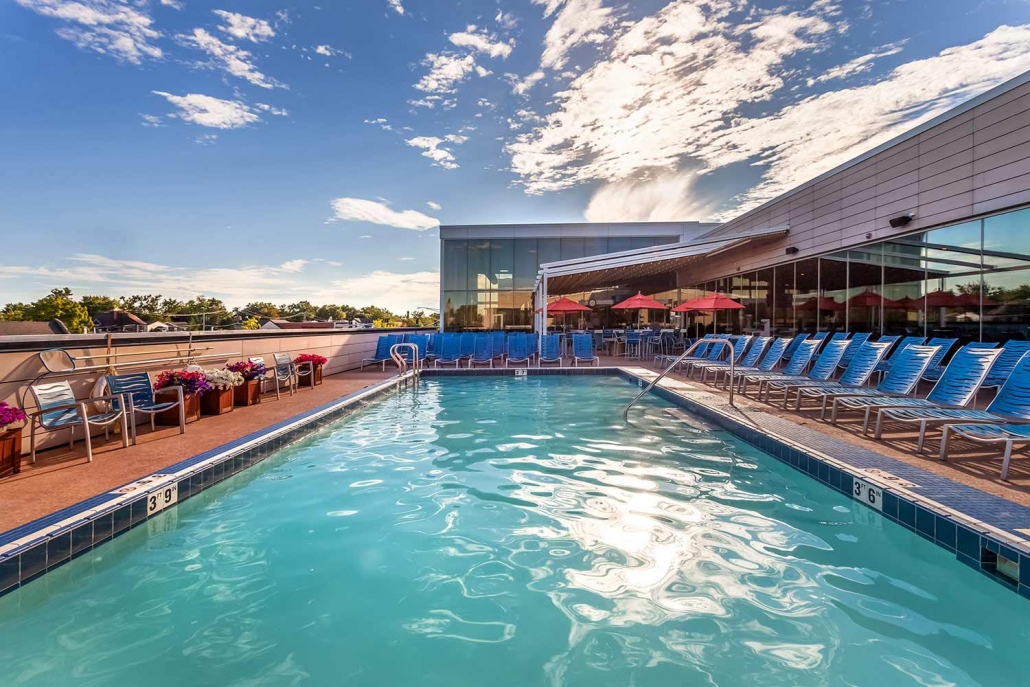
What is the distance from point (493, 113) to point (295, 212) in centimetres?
1943

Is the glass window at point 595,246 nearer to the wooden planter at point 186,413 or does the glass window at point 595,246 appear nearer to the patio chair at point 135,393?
the wooden planter at point 186,413

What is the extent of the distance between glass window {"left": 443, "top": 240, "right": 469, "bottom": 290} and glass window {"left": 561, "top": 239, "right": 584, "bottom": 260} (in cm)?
401

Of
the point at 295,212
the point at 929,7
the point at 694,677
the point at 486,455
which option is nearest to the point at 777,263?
the point at 929,7

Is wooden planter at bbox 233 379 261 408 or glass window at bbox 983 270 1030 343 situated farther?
wooden planter at bbox 233 379 261 408

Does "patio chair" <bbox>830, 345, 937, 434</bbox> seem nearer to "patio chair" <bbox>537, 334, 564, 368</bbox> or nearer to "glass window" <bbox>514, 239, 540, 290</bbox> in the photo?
"patio chair" <bbox>537, 334, 564, 368</bbox>

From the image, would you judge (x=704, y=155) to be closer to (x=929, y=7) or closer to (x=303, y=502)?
A: (x=929, y=7)

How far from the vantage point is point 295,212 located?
1152 inches

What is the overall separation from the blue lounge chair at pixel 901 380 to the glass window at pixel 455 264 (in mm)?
15845

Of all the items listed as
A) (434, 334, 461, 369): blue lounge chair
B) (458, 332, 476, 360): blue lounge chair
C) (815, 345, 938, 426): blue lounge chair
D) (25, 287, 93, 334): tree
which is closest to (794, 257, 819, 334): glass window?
(815, 345, 938, 426): blue lounge chair

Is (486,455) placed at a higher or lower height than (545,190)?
lower

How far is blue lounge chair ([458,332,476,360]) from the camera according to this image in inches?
452

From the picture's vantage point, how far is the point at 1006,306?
6.39 meters

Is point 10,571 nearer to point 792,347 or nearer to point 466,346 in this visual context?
point 466,346

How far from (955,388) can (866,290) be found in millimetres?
4955
